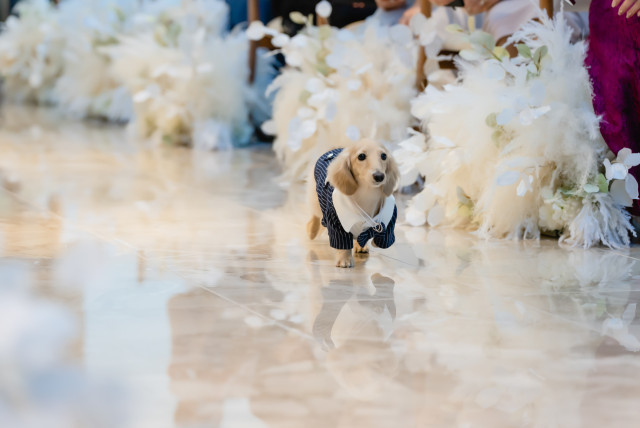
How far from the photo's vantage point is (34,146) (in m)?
3.68

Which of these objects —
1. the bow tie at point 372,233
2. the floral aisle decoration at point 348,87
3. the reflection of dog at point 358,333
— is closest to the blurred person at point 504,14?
the floral aisle decoration at point 348,87

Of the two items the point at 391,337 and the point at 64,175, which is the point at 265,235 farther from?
the point at 64,175

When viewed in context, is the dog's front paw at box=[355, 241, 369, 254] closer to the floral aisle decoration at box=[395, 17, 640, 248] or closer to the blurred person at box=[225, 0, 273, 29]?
the floral aisle decoration at box=[395, 17, 640, 248]

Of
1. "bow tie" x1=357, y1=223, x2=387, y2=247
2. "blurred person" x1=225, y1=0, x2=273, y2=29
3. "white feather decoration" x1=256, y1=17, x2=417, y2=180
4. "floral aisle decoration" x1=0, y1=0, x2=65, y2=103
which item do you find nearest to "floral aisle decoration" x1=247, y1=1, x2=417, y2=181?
"white feather decoration" x1=256, y1=17, x2=417, y2=180

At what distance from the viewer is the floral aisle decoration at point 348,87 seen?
2752 millimetres

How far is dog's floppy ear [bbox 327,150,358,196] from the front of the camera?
1748 mm

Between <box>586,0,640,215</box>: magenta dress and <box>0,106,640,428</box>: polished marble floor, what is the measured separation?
0.26 metres

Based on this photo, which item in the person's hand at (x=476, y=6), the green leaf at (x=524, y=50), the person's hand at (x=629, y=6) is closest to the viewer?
the person's hand at (x=629, y=6)

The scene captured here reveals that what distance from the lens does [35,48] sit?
5754 mm

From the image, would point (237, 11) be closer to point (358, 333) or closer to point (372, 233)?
point (372, 233)

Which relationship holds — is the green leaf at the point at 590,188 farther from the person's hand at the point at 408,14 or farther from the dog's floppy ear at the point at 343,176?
the person's hand at the point at 408,14

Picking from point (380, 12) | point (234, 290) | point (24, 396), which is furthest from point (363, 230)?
point (380, 12)

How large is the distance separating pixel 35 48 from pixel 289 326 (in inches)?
191

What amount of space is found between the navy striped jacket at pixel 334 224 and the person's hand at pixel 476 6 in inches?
30.6
